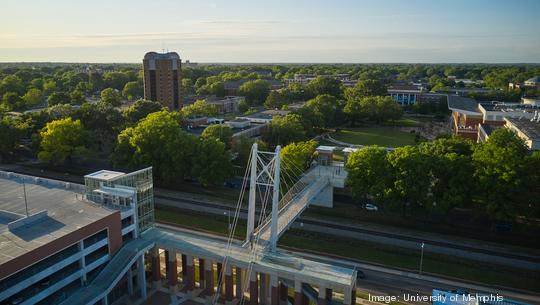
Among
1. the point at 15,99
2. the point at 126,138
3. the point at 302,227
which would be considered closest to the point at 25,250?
the point at 302,227

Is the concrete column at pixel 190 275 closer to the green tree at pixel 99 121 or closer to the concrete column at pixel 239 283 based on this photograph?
the concrete column at pixel 239 283

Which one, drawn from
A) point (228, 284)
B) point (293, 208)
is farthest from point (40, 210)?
point (293, 208)

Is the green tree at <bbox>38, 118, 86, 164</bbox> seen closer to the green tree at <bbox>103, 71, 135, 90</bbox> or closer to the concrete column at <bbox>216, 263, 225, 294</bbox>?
the concrete column at <bbox>216, 263, 225, 294</bbox>

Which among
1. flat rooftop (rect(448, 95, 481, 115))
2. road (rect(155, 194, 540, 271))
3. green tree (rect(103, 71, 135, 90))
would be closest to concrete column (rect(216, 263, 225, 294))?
road (rect(155, 194, 540, 271))

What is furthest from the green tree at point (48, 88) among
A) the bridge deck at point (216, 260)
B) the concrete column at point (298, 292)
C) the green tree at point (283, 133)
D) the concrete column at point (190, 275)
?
the concrete column at point (298, 292)

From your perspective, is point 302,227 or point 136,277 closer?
point 136,277

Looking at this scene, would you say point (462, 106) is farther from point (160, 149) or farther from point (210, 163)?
point (160, 149)

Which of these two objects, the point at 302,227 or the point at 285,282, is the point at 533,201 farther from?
the point at 285,282
